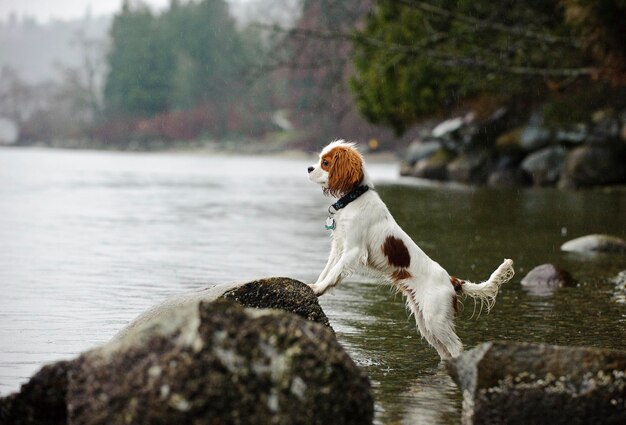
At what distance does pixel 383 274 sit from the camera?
7.91 meters

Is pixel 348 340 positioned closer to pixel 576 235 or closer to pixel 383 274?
pixel 383 274

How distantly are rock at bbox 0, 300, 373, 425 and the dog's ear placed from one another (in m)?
2.47

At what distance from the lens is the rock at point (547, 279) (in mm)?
11891

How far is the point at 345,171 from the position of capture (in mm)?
7742

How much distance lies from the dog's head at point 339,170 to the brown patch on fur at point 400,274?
2.26 ft

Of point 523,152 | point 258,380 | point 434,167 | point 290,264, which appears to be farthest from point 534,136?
point 258,380

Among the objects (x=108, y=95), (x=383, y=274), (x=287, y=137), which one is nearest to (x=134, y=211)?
(x=383, y=274)

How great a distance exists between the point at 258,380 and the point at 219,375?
8.2 inches

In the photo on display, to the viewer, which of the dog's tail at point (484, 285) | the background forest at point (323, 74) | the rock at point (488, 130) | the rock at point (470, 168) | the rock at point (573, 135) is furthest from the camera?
the rock at point (488, 130)

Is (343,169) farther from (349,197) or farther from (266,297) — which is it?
(266,297)

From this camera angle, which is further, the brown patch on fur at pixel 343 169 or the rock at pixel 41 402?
the brown patch on fur at pixel 343 169

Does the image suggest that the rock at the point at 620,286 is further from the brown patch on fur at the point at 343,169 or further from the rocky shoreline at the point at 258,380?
the rocky shoreline at the point at 258,380

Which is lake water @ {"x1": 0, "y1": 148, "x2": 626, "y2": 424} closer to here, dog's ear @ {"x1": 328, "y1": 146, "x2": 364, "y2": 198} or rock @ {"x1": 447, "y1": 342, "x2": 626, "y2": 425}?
rock @ {"x1": 447, "y1": 342, "x2": 626, "y2": 425}

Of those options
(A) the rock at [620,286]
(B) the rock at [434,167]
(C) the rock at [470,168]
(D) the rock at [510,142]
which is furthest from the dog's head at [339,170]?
(B) the rock at [434,167]
